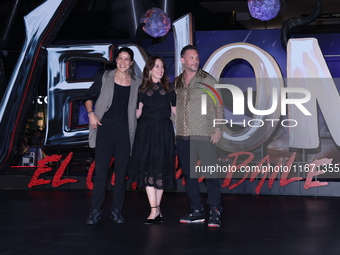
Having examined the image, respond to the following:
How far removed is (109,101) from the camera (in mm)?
4766

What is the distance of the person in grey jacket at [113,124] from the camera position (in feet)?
15.7

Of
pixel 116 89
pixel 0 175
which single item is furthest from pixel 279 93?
pixel 0 175

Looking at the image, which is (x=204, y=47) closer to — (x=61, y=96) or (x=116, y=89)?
(x=61, y=96)

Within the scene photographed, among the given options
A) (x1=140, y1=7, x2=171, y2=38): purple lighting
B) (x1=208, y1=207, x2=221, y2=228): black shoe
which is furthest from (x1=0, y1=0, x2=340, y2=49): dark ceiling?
(x1=208, y1=207, x2=221, y2=228): black shoe

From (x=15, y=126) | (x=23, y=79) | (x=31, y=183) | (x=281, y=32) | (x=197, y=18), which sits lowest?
(x=31, y=183)

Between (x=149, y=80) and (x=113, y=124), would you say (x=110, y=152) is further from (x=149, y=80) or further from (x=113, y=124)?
(x=149, y=80)

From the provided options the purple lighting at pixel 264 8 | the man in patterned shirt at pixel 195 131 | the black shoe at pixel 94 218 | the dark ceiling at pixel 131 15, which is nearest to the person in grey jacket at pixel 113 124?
the black shoe at pixel 94 218

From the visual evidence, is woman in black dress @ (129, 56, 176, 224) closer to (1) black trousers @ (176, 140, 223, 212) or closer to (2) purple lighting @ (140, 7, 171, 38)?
(1) black trousers @ (176, 140, 223, 212)

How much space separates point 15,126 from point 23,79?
638 mm

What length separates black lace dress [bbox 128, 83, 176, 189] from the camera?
4801 mm

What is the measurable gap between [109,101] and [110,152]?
42cm

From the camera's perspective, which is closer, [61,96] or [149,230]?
[149,230]

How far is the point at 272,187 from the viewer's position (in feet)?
24.9

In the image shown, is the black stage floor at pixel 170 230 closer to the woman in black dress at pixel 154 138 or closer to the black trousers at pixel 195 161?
the black trousers at pixel 195 161
